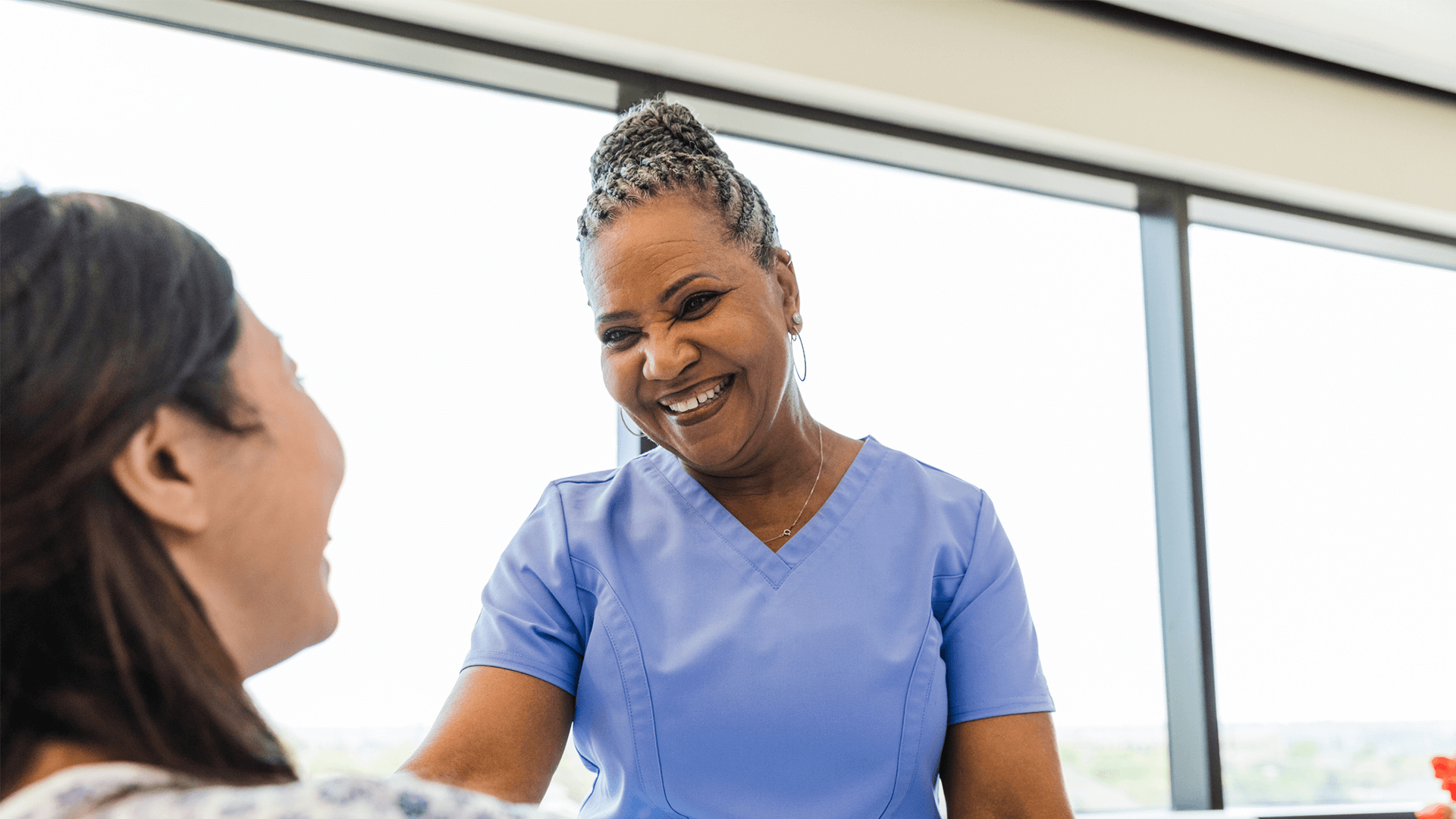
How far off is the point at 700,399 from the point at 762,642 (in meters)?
0.29

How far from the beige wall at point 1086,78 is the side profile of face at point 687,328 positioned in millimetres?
990

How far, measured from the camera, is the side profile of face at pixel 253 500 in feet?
1.53

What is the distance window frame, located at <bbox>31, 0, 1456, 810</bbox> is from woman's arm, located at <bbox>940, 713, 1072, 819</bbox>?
985mm

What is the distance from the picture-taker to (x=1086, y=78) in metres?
2.47

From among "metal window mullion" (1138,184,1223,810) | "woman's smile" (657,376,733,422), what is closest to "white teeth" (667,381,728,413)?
"woman's smile" (657,376,733,422)

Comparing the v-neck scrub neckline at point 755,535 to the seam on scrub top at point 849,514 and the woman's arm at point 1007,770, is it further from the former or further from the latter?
the woman's arm at point 1007,770

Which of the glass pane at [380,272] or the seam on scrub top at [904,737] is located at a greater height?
the glass pane at [380,272]

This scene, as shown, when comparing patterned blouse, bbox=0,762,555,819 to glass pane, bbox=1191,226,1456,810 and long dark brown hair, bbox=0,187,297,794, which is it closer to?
long dark brown hair, bbox=0,187,297,794

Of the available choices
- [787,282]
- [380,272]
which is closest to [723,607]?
[787,282]

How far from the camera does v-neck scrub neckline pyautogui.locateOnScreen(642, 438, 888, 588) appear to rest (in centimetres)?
118

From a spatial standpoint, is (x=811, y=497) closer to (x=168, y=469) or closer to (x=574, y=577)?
(x=574, y=577)

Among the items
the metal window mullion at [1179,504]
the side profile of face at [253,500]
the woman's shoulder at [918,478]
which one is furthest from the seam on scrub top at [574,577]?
the metal window mullion at [1179,504]

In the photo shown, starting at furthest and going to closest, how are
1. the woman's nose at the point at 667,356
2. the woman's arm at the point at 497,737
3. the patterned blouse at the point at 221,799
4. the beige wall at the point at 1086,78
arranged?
1. the beige wall at the point at 1086,78
2. the woman's nose at the point at 667,356
3. the woman's arm at the point at 497,737
4. the patterned blouse at the point at 221,799

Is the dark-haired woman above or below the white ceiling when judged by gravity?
below
